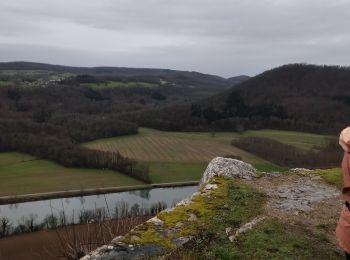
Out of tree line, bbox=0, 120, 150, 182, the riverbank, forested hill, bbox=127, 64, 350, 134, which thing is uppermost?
forested hill, bbox=127, 64, 350, 134

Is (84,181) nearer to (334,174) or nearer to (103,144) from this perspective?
(103,144)

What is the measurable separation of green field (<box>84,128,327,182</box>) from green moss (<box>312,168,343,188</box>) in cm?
4907

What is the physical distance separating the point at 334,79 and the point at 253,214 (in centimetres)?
12502

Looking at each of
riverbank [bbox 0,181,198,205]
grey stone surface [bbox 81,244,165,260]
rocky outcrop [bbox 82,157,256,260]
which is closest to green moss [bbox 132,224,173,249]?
rocky outcrop [bbox 82,157,256,260]

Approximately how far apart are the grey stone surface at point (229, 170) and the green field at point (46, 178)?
48.0 metres

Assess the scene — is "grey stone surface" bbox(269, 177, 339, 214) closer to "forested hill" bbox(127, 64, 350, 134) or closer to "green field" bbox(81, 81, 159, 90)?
"forested hill" bbox(127, 64, 350, 134)

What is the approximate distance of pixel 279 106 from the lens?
104 metres

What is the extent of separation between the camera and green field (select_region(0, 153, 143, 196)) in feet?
182

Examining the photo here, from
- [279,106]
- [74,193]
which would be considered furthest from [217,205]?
[279,106]

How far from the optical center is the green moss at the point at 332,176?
951 cm

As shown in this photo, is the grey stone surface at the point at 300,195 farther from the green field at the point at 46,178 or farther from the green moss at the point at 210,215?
the green field at the point at 46,178

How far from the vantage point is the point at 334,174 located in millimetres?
10000

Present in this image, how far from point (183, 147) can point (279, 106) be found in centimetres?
3816

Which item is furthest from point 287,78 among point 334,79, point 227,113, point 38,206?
point 38,206
